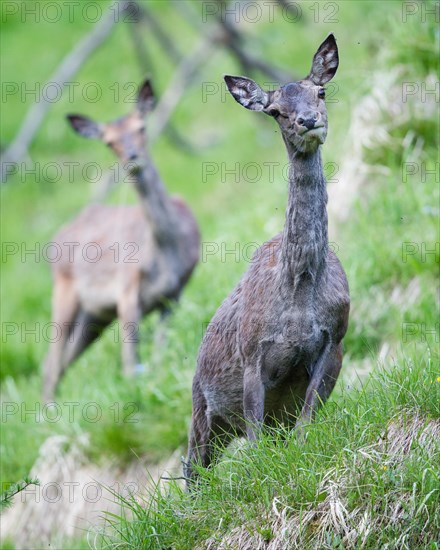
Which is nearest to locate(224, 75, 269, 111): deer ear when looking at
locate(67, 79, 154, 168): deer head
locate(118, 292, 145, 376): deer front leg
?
locate(118, 292, 145, 376): deer front leg

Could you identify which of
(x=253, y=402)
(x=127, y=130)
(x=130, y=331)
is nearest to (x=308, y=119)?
(x=253, y=402)

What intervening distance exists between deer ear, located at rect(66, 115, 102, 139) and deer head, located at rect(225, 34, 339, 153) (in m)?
6.21

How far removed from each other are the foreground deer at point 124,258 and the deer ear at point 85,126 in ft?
0.03

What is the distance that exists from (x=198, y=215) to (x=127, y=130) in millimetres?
5367

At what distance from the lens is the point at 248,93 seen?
20.0ft

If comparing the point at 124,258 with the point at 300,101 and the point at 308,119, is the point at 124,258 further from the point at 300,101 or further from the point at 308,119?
the point at 308,119

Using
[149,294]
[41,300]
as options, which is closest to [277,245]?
[149,294]

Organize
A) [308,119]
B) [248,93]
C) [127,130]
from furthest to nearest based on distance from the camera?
1. [127,130]
2. [248,93]
3. [308,119]

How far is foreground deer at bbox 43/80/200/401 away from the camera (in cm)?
1161

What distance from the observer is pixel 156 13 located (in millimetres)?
22891

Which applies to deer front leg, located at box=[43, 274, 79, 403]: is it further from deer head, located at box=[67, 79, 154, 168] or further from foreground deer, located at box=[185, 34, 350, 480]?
foreground deer, located at box=[185, 34, 350, 480]

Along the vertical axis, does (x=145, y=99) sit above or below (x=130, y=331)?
above

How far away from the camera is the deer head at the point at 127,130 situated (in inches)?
458

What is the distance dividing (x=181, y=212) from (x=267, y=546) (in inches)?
274
